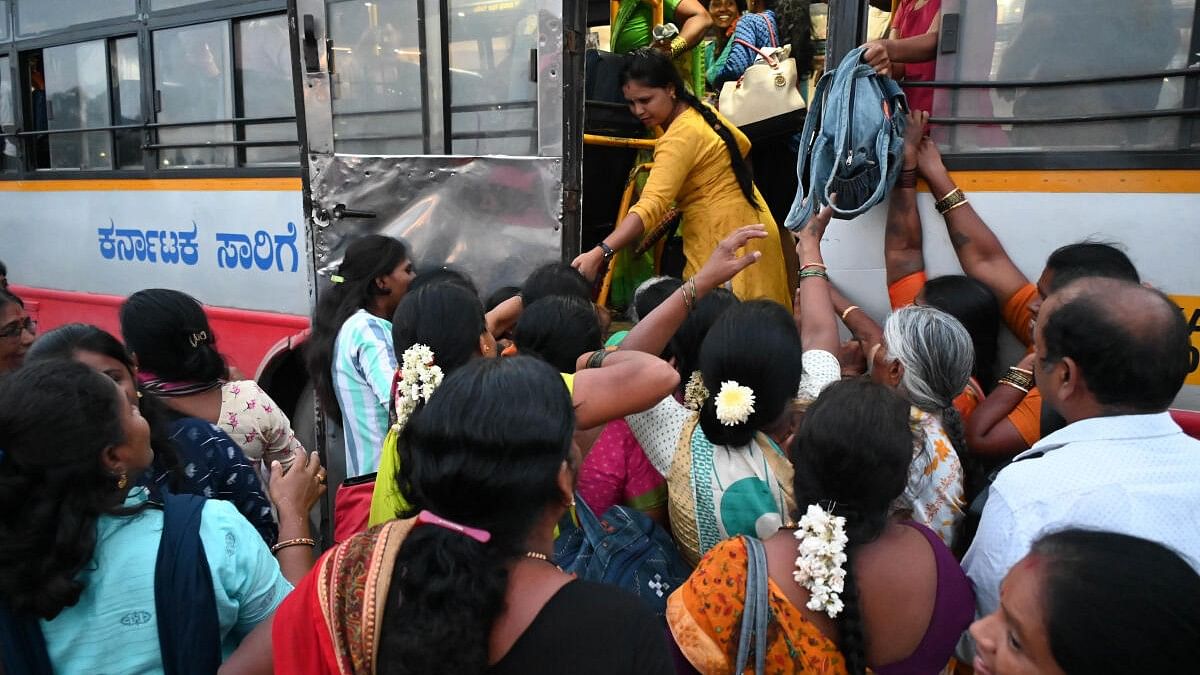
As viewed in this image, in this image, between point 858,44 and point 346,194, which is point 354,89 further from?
point 858,44

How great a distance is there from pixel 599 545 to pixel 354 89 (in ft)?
8.46

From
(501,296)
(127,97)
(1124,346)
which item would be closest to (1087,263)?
(1124,346)

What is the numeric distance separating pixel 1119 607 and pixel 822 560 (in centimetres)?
45

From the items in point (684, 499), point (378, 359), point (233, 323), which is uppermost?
point (378, 359)

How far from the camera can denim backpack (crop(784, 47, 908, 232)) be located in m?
2.49

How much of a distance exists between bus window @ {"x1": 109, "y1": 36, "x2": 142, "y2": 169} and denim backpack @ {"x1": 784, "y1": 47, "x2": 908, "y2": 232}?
3.84m

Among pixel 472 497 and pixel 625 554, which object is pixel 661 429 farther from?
pixel 472 497

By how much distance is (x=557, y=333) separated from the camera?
6.73 ft

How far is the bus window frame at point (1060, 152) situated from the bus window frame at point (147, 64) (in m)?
2.30

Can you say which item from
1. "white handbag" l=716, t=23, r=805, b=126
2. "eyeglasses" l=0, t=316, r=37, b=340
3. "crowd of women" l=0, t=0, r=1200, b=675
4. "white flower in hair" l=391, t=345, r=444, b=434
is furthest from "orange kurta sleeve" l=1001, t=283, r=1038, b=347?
"eyeglasses" l=0, t=316, r=37, b=340

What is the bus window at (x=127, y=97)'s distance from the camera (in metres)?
4.59

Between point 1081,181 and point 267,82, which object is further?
point 267,82

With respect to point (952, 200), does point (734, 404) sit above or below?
below

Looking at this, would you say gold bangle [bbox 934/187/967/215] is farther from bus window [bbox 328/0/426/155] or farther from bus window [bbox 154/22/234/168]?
bus window [bbox 154/22/234/168]
